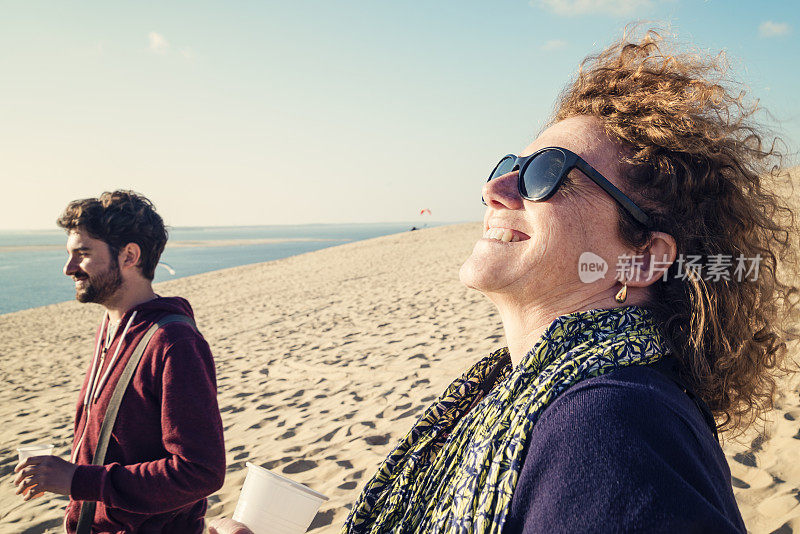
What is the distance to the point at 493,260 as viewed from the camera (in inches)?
56.0

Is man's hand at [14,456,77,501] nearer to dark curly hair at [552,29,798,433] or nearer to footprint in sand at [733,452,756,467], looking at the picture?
dark curly hair at [552,29,798,433]

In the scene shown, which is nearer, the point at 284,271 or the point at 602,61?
the point at 602,61

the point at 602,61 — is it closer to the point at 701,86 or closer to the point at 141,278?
the point at 701,86

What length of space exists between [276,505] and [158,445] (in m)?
0.57

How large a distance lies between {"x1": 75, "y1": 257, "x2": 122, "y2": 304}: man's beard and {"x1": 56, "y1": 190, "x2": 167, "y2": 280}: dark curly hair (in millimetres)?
100

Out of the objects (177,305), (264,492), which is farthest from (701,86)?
(177,305)

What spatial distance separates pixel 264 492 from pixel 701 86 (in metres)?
2.10

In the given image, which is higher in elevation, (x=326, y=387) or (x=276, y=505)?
(x=276, y=505)

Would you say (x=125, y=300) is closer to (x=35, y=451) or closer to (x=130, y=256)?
(x=130, y=256)

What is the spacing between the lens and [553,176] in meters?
1.42

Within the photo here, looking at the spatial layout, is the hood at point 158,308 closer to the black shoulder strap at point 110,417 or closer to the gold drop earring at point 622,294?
the black shoulder strap at point 110,417

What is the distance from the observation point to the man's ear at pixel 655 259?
135 centimetres

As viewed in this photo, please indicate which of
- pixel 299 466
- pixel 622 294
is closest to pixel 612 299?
pixel 622 294

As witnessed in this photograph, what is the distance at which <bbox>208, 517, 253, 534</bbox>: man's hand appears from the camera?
5.35 ft
